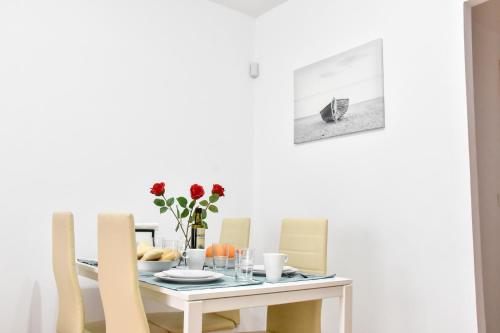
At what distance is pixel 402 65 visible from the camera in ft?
8.79

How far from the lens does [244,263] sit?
6.46 feet

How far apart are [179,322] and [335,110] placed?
64.9 inches

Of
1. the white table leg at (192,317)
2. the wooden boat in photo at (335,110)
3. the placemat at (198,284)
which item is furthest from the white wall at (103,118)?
the white table leg at (192,317)

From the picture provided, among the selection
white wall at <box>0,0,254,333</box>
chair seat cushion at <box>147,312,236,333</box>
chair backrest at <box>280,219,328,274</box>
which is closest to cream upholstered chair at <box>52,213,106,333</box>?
chair seat cushion at <box>147,312,236,333</box>

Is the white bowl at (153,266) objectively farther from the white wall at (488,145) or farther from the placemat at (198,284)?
the white wall at (488,145)

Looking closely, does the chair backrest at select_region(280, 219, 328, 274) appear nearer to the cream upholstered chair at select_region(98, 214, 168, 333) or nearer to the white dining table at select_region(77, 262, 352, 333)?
the white dining table at select_region(77, 262, 352, 333)

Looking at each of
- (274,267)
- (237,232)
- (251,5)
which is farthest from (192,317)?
(251,5)

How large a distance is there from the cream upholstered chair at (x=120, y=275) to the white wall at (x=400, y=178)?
1507mm

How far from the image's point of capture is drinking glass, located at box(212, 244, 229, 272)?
7.27 ft

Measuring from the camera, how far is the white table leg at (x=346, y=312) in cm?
200

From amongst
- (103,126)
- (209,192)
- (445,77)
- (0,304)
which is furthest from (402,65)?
(0,304)

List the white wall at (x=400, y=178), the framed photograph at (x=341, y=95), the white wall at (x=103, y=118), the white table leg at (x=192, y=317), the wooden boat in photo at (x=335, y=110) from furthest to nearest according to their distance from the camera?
the wooden boat in photo at (x=335, y=110) → the framed photograph at (x=341, y=95) → the white wall at (x=103, y=118) → the white wall at (x=400, y=178) → the white table leg at (x=192, y=317)

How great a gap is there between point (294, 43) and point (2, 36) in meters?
1.97

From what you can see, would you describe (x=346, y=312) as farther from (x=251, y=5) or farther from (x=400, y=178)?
(x=251, y=5)
